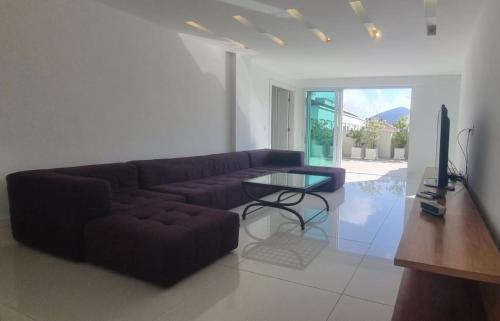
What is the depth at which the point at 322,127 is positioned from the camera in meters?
8.81

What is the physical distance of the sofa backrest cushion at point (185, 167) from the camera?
371cm

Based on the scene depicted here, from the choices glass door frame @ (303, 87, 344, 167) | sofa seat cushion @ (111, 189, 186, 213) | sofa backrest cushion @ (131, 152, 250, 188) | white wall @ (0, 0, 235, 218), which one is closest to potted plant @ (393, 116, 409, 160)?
glass door frame @ (303, 87, 344, 167)

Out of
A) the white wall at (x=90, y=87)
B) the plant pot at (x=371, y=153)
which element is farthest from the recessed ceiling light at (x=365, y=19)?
the plant pot at (x=371, y=153)

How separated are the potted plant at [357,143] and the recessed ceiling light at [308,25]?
24.9ft

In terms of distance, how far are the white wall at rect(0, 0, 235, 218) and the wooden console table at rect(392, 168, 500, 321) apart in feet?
10.3

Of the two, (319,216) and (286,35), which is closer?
(319,216)

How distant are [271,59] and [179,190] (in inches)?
139

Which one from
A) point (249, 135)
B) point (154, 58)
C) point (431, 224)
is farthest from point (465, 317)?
point (249, 135)

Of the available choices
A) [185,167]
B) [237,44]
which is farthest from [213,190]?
[237,44]

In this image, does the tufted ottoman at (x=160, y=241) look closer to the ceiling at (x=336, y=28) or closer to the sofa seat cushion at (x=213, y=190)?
A: the sofa seat cushion at (x=213, y=190)

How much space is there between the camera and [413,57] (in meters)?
5.56

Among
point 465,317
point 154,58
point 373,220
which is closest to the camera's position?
point 465,317

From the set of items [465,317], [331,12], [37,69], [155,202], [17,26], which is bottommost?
[465,317]

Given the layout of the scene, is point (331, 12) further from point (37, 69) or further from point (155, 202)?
point (37, 69)
